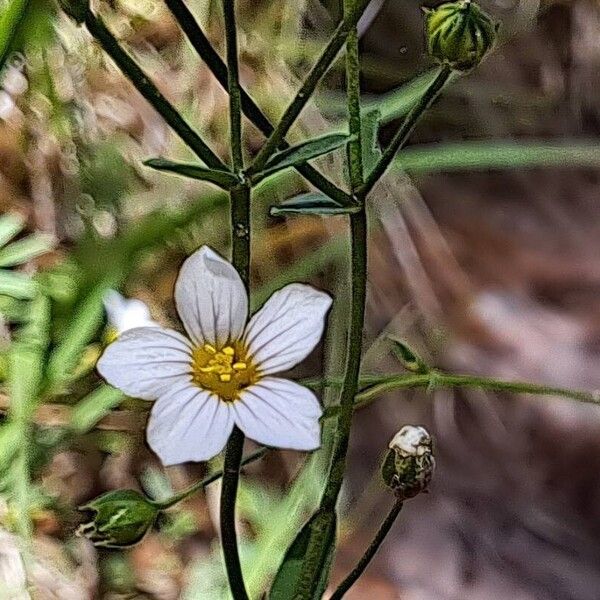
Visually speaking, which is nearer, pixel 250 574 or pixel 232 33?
pixel 232 33

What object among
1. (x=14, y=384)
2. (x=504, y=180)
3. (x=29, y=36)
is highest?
(x=29, y=36)

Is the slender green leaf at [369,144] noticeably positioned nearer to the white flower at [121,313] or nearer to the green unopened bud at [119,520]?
the green unopened bud at [119,520]

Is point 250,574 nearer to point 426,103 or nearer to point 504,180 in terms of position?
point 426,103

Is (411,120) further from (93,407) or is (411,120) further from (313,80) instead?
(93,407)

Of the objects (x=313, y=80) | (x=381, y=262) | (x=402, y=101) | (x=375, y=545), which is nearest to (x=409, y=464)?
(x=375, y=545)

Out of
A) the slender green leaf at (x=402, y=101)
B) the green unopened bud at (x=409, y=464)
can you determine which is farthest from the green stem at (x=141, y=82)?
the slender green leaf at (x=402, y=101)

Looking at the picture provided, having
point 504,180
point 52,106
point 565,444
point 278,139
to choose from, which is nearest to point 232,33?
point 278,139

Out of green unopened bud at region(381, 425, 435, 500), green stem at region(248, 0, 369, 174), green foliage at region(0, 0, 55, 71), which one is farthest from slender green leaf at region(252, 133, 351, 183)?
green foliage at region(0, 0, 55, 71)
